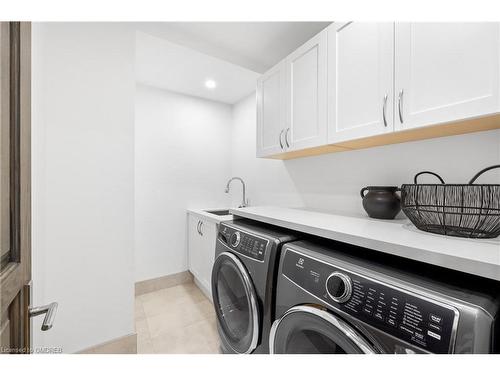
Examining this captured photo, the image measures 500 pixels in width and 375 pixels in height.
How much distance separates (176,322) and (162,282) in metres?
0.70

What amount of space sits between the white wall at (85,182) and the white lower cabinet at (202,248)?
0.69m

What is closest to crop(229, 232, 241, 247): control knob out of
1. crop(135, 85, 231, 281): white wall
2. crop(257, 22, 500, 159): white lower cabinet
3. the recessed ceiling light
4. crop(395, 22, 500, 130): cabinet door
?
crop(257, 22, 500, 159): white lower cabinet

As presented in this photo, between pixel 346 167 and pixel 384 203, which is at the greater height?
pixel 346 167

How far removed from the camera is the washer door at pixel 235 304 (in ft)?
3.59

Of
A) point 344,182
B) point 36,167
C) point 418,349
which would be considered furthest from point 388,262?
point 36,167

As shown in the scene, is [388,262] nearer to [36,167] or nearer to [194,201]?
[36,167]

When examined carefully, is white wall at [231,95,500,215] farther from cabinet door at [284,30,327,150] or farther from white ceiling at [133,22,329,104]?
white ceiling at [133,22,329,104]

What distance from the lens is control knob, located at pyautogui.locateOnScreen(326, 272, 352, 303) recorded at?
70 cm

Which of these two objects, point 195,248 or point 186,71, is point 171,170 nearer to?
point 195,248

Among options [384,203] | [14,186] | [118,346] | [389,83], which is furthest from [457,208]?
[118,346]

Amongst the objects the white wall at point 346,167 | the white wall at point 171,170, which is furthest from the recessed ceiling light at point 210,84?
the white wall at point 346,167

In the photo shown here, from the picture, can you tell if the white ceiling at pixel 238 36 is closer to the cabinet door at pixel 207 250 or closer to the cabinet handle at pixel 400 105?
the cabinet handle at pixel 400 105

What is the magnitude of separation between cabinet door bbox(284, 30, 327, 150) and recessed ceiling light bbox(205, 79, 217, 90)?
105 cm

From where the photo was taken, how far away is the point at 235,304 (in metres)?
1.33
